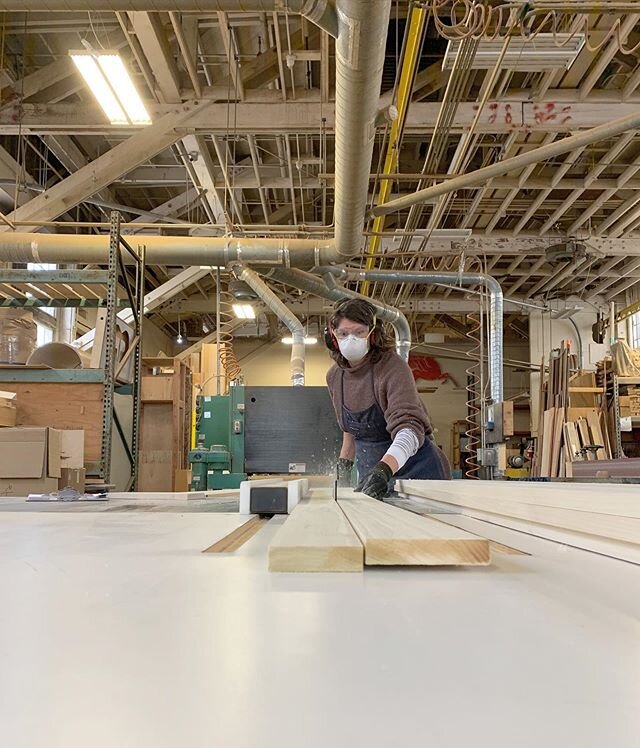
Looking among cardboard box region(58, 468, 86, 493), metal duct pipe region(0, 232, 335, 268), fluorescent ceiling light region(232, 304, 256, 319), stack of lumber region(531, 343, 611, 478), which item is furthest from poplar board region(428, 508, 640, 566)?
fluorescent ceiling light region(232, 304, 256, 319)

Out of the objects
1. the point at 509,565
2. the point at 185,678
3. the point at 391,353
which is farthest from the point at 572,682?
the point at 391,353

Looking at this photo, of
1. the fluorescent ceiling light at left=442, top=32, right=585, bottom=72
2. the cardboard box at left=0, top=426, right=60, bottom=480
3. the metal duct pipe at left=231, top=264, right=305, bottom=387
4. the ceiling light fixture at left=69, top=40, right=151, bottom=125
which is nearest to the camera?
the cardboard box at left=0, top=426, right=60, bottom=480

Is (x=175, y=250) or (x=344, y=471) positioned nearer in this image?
(x=344, y=471)

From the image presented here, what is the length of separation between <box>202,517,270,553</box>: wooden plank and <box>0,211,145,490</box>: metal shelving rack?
215cm

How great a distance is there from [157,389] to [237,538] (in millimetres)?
5044

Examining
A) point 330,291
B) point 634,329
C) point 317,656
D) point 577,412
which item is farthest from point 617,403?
point 317,656

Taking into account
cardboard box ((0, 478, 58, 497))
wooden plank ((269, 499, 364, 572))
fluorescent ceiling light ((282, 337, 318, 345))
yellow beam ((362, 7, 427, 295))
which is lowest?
cardboard box ((0, 478, 58, 497))

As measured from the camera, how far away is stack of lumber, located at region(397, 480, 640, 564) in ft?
3.03

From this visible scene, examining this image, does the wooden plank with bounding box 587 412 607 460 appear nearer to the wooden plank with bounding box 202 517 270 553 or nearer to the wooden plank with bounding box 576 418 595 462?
the wooden plank with bounding box 576 418 595 462

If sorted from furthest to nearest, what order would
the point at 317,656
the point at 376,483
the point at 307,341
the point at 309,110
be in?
Answer: 1. the point at 307,341
2. the point at 309,110
3. the point at 376,483
4. the point at 317,656

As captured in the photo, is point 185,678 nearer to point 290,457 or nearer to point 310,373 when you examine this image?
point 290,457

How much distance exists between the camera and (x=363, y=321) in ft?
8.73

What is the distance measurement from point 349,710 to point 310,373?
13367 mm

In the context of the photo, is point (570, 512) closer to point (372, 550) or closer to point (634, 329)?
point (372, 550)
